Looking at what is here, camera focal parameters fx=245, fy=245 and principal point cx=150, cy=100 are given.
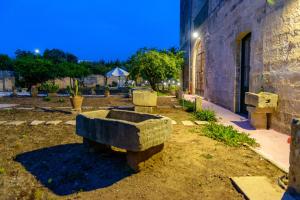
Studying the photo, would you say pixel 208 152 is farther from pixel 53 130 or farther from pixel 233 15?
pixel 233 15

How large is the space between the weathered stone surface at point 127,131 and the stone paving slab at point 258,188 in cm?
117

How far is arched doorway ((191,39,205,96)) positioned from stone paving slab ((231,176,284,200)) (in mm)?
13552

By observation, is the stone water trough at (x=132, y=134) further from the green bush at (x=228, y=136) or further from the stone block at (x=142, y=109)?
the stone block at (x=142, y=109)

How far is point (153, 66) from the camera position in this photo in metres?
15.8

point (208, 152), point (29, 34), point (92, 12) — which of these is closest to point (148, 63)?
point (208, 152)

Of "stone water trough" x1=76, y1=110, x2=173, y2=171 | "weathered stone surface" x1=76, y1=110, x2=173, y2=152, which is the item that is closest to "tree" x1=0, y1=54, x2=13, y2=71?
"weathered stone surface" x1=76, y1=110, x2=173, y2=152

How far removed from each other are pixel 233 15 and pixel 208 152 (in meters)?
6.69

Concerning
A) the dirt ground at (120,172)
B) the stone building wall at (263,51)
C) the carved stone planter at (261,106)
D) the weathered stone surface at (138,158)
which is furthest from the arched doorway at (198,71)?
the weathered stone surface at (138,158)

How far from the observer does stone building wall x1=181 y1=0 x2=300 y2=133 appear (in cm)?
538

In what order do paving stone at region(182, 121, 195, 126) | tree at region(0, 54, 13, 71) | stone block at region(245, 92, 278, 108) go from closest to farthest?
stone block at region(245, 92, 278, 108), paving stone at region(182, 121, 195, 126), tree at region(0, 54, 13, 71)

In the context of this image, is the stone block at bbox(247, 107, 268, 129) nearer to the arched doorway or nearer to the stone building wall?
the stone building wall

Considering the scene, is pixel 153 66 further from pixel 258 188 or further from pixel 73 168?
pixel 258 188

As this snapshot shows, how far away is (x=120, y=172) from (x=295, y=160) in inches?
86.7

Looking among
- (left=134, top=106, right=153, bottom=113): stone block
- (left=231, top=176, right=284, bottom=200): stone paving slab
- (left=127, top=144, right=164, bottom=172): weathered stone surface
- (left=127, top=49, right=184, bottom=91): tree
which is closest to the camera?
(left=231, top=176, right=284, bottom=200): stone paving slab
